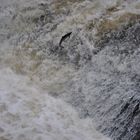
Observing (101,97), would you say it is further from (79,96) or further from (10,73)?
(10,73)

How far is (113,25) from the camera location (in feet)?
17.7

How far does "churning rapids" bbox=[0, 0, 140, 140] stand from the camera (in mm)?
4480

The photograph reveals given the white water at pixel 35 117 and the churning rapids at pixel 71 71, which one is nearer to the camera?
the white water at pixel 35 117

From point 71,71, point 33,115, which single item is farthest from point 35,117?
point 71,71

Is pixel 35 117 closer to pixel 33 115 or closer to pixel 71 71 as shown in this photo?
pixel 33 115

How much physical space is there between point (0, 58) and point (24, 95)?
3.05 ft

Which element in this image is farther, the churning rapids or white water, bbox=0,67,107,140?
the churning rapids

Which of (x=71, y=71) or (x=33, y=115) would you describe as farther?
(x=71, y=71)

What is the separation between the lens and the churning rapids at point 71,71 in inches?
176

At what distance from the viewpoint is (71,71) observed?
518 cm

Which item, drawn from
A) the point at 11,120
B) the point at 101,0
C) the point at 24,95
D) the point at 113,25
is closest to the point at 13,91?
the point at 24,95

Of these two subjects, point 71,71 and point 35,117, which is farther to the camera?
point 71,71

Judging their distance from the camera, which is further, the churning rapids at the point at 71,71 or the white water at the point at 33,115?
the churning rapids at the point at 71,71

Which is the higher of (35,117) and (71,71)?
(71,71)
